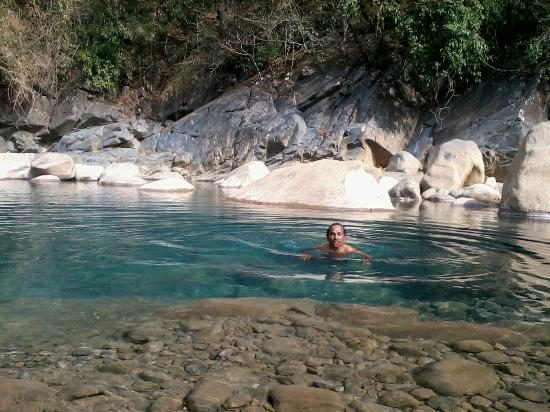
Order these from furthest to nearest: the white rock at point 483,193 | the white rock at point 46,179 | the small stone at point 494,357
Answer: the white rock at point 46,179 < the white rock at point 483,193 < the small stone at point 494,357

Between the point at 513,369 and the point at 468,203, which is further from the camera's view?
the point at 468,203

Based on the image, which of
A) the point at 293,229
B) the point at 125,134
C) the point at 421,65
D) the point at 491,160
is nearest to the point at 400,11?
the point at 421,65

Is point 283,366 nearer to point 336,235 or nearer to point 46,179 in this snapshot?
point 336,235

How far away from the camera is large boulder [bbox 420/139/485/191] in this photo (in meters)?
14.0

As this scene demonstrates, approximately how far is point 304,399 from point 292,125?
16.7 m

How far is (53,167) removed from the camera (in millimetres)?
17203

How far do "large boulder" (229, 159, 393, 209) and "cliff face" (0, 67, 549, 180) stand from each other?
6.15 m

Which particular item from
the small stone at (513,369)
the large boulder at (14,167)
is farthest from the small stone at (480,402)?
the large boulder at (14,167)

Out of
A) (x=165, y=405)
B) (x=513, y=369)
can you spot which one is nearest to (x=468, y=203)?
(x=513, y=369)

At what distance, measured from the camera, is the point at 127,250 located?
668cm

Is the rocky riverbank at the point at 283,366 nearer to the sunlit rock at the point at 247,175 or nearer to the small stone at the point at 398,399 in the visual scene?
the small stone at the point at 398,399

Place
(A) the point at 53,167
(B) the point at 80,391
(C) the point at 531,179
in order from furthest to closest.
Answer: (A) the point at 53,167
(C) the point at 531,179
(B) the point at 80,391

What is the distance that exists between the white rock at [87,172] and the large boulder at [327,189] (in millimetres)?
7421

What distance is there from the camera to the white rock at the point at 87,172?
17.5m
